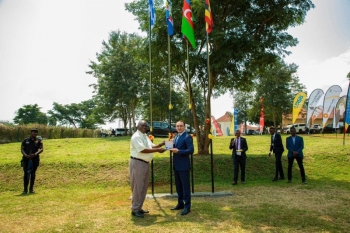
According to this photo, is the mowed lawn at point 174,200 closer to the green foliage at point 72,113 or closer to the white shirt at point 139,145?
the white shirt at point 139,145

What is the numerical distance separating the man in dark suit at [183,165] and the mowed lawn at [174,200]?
339 millimetres

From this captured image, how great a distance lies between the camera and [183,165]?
7.28 m

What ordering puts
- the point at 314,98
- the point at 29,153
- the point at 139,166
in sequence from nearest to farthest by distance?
the point at 139,166
the point at 29,153
the point at 314,98

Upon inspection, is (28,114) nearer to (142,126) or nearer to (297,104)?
(297,104)

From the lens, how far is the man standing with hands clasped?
275 inches

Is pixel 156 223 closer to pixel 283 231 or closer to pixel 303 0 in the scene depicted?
pixel 283 231

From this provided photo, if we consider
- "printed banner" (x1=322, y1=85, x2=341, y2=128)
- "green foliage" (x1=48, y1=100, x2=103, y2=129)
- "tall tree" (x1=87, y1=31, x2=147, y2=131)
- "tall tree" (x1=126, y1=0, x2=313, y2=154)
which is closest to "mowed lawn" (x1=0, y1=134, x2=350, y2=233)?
"tall tree" (x1=126, y1=0, x2=313, y2=154)

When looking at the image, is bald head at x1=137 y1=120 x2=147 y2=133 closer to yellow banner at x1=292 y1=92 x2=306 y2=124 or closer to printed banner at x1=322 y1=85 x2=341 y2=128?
printed banner at x1=322 y1=85 x2=341 y2=128

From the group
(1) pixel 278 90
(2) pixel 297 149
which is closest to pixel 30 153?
(2) pixel 297 149

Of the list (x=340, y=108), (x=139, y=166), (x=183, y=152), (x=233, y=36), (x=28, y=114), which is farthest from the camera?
(x=28, y=114)

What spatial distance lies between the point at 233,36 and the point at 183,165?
27.3 ft

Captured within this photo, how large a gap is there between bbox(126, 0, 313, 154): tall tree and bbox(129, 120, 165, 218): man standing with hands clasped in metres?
7.45

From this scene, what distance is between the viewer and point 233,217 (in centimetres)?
660

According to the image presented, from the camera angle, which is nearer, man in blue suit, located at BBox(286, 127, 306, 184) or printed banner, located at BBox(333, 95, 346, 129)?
man in blue suit, located at BBox(286, 127, 306, 184)
